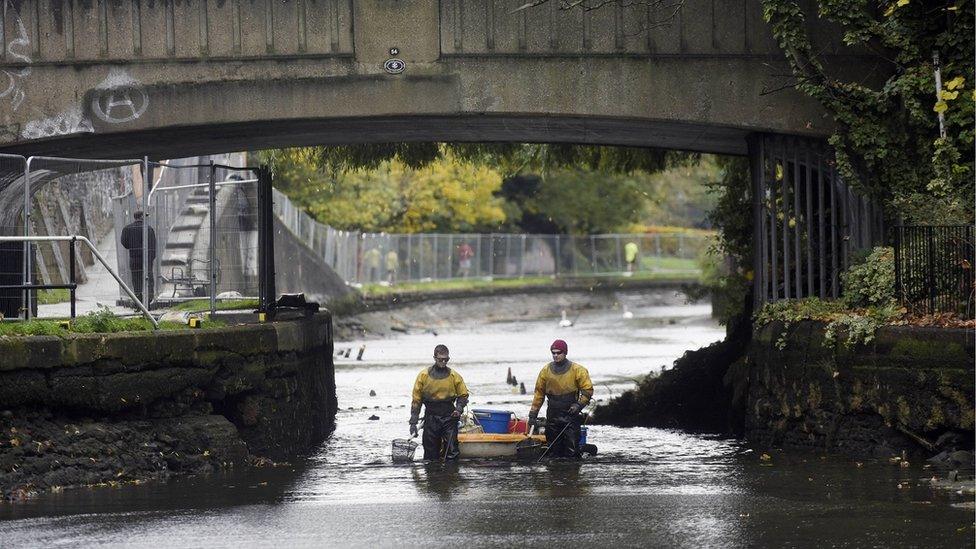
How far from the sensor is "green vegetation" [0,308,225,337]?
1786cm

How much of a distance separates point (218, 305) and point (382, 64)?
163 inches

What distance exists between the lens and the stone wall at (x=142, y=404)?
1739 centimetres

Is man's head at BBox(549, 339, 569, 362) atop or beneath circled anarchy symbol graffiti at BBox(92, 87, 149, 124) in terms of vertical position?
beneath

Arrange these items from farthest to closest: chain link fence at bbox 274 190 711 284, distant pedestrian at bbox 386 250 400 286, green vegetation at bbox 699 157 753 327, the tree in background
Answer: distant pedestrian at bbox 386 250 400 286 → the tree in background → chain link fence at bbox 274 190 711 284 → green vegetation at bbox 699 157 753 327

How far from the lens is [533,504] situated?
51.9 ft

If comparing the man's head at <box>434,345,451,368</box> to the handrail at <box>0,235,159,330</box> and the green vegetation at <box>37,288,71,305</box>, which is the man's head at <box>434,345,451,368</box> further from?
the green vegetation at <box>37,288,71,305</box>

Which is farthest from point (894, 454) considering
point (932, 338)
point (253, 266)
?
point (253, 266)

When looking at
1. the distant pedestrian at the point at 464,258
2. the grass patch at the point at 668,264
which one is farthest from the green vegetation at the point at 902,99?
the grass patch at the point at 668,264

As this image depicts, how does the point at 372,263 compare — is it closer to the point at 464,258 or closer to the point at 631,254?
the point at 464,258

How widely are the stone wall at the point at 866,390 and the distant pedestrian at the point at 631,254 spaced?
53188 millimetres

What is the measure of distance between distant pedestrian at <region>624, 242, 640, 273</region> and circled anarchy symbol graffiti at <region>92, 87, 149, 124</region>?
180 ft

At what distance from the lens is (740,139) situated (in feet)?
80.7

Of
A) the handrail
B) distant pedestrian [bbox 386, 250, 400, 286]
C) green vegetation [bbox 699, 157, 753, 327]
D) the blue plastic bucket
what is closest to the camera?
the handrail

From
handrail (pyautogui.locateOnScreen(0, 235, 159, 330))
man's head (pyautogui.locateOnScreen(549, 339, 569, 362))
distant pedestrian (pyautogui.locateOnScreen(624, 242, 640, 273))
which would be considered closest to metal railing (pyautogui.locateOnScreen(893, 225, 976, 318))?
man's head (pyautogui.locateOnScreen(549, 339, 569, 362))
